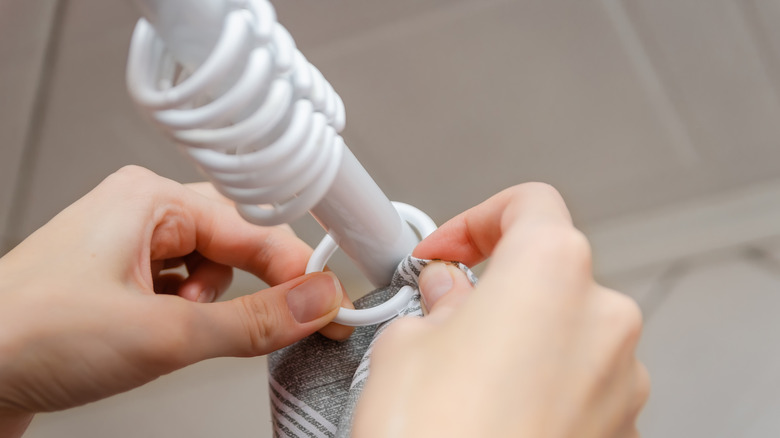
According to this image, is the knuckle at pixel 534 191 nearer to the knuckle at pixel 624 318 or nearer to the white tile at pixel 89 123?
the knuckle at pixel 624 318

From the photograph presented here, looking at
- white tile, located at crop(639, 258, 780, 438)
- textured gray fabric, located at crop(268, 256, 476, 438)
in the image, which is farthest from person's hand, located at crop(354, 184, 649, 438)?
white tile, located at crop(639, 258, 780, 438)

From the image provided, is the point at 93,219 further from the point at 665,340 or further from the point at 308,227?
the point at 665,340


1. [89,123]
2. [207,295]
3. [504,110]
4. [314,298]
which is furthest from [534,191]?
[89,123]

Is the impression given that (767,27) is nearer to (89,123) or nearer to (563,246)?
(563,246)

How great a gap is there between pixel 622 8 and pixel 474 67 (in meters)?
0.15

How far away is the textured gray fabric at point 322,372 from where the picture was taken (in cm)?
37

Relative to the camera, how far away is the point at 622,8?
2.07 feet

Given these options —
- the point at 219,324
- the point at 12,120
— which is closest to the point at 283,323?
the point at 219,324

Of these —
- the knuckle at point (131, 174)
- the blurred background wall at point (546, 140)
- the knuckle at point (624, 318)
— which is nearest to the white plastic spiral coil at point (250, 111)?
the knuckle at point (624, 318)

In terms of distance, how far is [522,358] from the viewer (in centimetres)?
22

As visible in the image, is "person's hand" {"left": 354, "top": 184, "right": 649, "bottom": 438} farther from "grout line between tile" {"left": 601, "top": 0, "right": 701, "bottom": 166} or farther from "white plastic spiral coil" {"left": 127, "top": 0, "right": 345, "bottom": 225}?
"grout line between tile" {"left": 601, "top": 0, "right": 701, "bottom": 166}

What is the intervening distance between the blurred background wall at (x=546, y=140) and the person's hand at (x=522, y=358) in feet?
1.40

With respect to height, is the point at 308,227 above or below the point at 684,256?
above

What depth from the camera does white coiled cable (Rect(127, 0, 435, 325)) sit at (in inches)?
8.7
